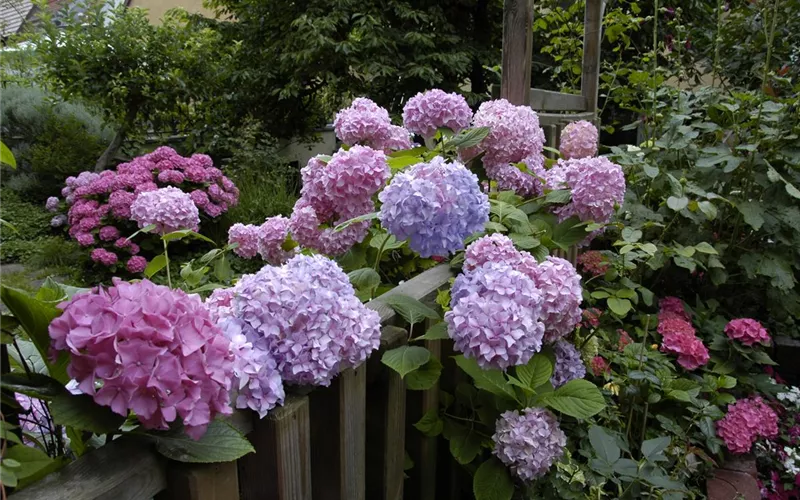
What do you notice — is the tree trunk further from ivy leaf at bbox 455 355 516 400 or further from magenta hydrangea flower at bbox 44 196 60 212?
ivy leaf at bbox 455 355 516 400

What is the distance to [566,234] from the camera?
147cm

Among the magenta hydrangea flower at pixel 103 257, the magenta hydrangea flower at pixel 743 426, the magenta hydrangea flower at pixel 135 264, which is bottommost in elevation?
the magenta hydrangea flower at pixel 135 264

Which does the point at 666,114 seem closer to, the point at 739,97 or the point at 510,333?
the point at 739,97

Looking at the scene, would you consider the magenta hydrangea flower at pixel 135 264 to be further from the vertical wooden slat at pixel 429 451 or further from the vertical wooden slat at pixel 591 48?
the vertical wooden slat at pixel 429 451

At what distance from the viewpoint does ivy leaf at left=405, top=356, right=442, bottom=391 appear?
3.23 ft

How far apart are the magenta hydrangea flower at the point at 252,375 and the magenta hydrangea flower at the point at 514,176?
3.24 feet

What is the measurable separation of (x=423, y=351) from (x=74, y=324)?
0.54 meters

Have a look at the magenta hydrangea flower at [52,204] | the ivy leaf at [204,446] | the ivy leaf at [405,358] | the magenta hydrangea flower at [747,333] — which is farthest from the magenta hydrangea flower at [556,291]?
the magenta hydrangea flower at [52,204]

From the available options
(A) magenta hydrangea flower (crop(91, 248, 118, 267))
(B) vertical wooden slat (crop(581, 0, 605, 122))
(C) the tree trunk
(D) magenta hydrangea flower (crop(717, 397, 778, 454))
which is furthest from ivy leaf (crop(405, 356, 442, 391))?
(C) the tree trunk

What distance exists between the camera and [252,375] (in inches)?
26.4

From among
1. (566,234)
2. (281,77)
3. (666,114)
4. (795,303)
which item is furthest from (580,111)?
(281,77)

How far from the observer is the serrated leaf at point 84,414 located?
53 cm

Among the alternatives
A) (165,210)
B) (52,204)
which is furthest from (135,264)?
(165,210)

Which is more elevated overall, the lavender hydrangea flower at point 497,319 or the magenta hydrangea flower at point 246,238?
the lavender hydrangea flower at point 497,319
